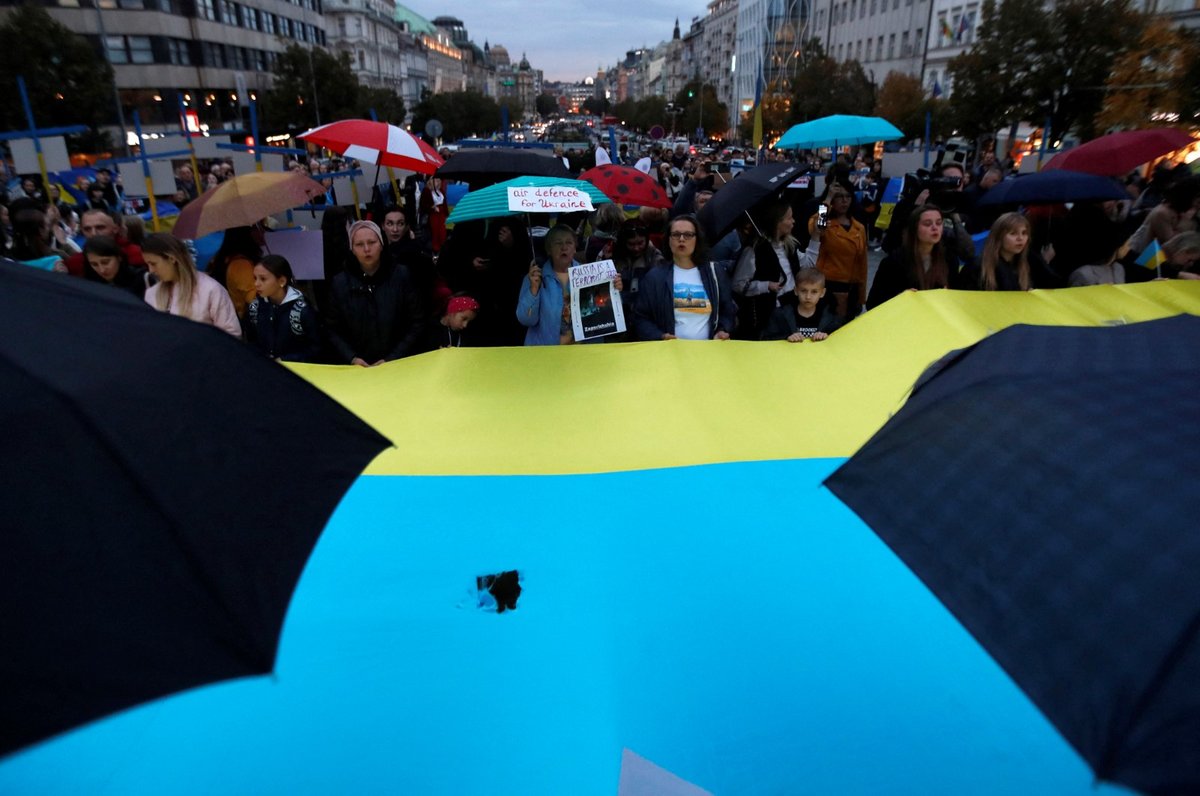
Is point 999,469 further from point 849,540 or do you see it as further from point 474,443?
point 474,443

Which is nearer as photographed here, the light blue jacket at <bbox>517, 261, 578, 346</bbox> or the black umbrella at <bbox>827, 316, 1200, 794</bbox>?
the black umbrella at <bbox>827, 316, 1200, 794</bbox>

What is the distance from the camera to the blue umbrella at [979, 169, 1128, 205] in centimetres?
631

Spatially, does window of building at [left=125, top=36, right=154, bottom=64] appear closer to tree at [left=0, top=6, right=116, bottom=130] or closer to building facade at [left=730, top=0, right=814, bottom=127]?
tree at [left=0, top=6, right=116, bottom=130]

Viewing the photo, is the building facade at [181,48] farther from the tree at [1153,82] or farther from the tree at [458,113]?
the tree at [1153,82]

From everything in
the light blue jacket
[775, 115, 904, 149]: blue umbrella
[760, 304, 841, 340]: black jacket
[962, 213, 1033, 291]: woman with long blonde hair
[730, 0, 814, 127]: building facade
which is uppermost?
[730, 0, 814, 127]: building facade

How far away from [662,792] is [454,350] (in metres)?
3.13

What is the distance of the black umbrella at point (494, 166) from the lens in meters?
8.41

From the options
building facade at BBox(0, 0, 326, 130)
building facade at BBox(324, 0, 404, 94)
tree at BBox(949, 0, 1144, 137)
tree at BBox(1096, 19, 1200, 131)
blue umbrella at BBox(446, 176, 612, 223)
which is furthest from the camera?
building facade at BBox(324, 0, 404, 94)

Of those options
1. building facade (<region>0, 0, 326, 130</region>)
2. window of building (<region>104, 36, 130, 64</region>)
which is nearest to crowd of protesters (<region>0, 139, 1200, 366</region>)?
building facade (<region>0, 0, 326, 130</region>)

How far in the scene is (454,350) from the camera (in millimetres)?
4742

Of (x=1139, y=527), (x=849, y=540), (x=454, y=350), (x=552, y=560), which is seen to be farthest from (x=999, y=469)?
(x=454, y=350)

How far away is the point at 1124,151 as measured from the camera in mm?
8492

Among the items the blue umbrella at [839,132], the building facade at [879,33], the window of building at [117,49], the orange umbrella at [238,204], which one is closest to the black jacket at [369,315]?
the orange umbrella at [238,204]

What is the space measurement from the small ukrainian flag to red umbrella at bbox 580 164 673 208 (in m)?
4.53
